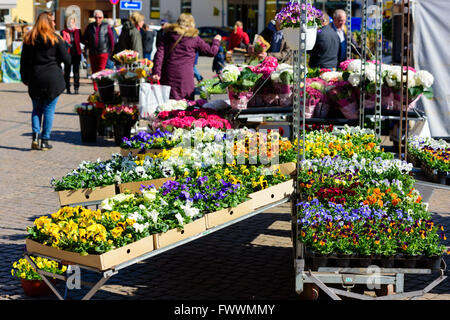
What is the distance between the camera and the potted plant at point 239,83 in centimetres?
891

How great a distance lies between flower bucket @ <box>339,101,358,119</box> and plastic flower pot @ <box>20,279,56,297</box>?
4.88m

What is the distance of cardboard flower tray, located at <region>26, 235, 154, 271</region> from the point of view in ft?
13.8

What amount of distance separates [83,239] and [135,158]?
6.94 ft

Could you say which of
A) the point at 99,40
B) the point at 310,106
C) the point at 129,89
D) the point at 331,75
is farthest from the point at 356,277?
the point at 99,40

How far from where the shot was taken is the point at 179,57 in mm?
10281

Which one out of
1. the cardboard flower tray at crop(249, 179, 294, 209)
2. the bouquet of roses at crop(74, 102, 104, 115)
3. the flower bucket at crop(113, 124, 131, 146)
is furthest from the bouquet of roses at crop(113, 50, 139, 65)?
the cardboard flower tray at crop(249, 179, 294, 209)

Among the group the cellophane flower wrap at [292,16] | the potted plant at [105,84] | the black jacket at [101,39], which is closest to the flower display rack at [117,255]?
the cellophane flower wrap at [292,16]

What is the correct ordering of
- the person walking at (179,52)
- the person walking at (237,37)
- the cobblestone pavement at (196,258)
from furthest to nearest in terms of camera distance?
the person walking at (237,37), the person walking at (179,52), the cobblestone pavement at (196,258)

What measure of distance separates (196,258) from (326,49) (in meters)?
5.41

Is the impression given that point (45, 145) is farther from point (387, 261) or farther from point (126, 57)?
point (387, 261)

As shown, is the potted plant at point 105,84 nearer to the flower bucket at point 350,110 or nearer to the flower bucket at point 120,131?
the flower bucket at point 120,131

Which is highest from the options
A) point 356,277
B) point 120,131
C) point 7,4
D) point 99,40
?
point 7,4

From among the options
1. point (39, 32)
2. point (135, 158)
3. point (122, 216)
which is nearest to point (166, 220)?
point (122, 216)

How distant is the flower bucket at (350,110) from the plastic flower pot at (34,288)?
4.88m
